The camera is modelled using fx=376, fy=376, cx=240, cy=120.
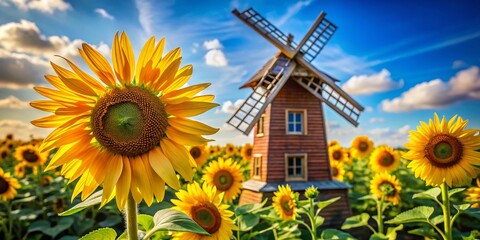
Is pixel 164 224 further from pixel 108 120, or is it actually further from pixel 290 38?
pixel 290 38

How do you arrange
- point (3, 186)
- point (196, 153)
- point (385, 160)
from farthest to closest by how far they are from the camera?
point (385, 160), point (196, 153), point (3, 186)

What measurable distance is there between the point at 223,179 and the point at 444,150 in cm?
290

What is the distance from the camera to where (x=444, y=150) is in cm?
330

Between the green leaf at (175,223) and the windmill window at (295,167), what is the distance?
7450mm

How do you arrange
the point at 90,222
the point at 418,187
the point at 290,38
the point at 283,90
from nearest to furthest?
the point at 90,222 < the point at 418,187 < the point at 283,90 < the point at 290,38

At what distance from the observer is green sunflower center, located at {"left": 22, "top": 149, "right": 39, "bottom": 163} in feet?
25.9

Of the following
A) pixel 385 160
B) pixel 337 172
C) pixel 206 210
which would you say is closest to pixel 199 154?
pixel 385 160

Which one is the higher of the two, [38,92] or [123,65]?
[123,65]

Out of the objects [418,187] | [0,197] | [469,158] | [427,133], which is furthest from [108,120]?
[418,187]

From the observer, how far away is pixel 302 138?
9.21 m

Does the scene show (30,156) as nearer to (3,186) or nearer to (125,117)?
(3,186)

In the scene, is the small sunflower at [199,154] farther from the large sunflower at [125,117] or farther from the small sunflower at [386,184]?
the large sunflower at [125,117]

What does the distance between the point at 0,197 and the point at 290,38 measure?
769cm

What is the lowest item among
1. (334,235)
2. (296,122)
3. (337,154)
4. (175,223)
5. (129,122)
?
(334,235)
